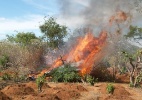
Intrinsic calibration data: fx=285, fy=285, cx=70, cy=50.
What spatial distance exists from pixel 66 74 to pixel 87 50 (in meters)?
6.07

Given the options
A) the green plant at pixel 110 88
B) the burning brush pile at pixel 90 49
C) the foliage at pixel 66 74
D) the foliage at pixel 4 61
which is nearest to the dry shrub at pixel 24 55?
the foliage at pixel 4 61

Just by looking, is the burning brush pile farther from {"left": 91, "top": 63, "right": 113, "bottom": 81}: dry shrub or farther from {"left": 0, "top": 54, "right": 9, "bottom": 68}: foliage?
{"left": 0, "top": 54, "right": 9, "bottom": 68}: foliage

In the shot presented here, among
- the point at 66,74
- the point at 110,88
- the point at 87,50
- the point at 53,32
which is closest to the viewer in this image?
the point at 110,88

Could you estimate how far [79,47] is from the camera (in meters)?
41.8

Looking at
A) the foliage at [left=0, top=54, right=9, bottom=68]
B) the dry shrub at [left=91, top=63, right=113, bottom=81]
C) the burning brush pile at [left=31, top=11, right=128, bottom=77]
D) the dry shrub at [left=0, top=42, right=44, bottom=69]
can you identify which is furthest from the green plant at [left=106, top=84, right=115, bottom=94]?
the foliage at [left=0, top=54, right=9, bottom=68]

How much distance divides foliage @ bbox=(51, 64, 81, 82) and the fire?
1.49 metres

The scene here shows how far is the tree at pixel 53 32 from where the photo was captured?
6237cm

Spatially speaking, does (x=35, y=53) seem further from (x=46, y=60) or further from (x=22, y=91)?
(x=22, y=91)

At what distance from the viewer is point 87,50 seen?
4016 centimetres

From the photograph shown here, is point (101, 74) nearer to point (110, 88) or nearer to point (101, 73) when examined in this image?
point (101, 73)

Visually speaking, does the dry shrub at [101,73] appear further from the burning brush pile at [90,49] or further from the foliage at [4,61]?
the foliage at [4,61]

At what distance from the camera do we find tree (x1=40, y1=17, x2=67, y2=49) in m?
62.4

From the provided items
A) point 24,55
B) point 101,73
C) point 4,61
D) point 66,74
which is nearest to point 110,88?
point 66,74

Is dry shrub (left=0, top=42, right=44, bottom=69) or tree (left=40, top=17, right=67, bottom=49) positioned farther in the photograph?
tree (left=40, top=17, right=67, bottom=49)
